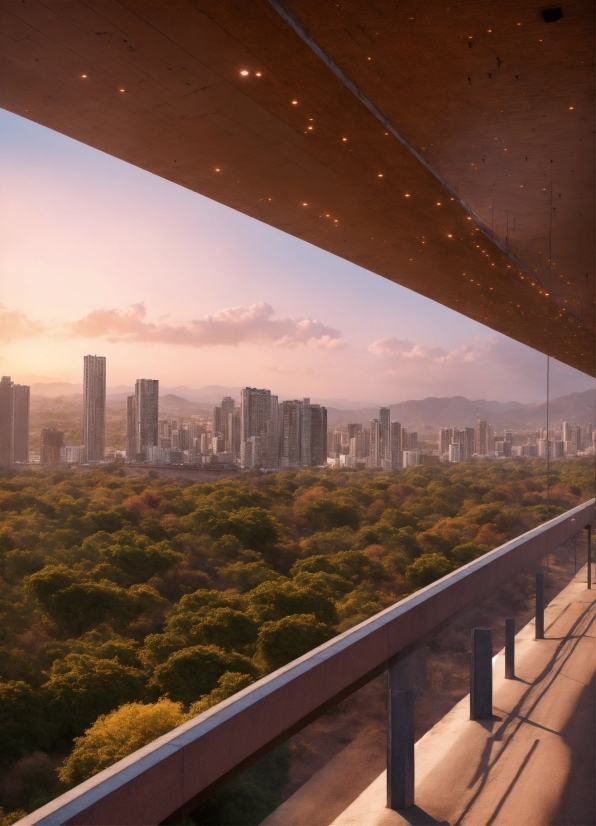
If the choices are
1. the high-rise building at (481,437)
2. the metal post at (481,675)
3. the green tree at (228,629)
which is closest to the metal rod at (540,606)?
the metal post at (481,675)

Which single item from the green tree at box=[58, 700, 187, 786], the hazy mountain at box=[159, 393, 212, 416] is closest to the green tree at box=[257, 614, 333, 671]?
the green tree at box=[58, 700, 187, 786]

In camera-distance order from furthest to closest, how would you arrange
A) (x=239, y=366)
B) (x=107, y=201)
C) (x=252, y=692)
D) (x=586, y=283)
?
(x=586, y=283) → (x=239, y=366) → (x=107, y=201) → (x=252, y=692)

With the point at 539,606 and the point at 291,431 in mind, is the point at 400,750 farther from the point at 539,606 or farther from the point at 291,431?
Result: the point at 291,431

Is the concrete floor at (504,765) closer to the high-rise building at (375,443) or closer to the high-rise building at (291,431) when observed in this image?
the high-rise building at (291,431)

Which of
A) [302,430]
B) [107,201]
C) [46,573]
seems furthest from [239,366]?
[46,573]

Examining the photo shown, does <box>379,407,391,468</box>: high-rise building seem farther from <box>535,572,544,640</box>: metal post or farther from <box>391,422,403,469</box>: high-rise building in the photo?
<box>535,572,544,640</box>: metal post

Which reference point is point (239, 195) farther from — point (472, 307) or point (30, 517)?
point (472, 307)
